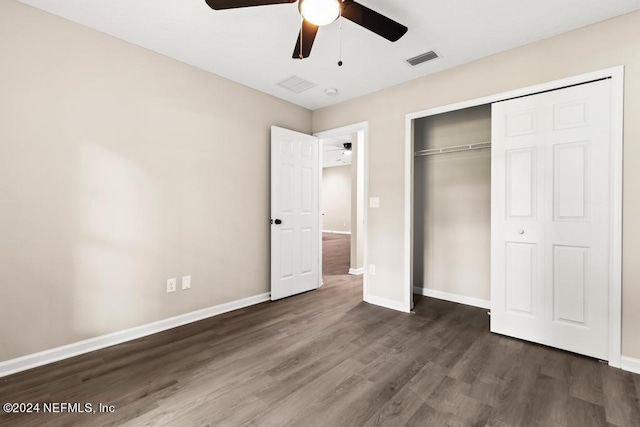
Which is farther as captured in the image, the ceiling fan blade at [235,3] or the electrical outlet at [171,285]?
the electrical outlet at [171,285]

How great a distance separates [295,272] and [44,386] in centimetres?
260

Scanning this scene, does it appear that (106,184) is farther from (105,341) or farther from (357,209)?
(357,209)

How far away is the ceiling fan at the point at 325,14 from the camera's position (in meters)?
1.62

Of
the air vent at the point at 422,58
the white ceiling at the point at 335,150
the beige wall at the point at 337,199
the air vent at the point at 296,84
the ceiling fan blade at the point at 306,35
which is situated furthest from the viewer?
the beige wall at the point at 337,199

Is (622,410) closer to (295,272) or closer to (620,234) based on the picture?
(620,234)

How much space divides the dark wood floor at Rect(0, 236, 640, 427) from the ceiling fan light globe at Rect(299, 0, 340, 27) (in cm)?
231

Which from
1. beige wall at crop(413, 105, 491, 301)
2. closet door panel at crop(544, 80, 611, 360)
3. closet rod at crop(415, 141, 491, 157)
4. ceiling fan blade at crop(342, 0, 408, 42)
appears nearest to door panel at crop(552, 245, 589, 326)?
closet door panel at crop(544, 80, 611, 360)

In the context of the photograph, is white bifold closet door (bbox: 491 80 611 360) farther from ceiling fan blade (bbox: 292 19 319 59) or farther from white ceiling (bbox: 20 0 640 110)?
ceiling fan blade (bbox: 292 19 319 59)

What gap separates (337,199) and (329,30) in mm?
10477

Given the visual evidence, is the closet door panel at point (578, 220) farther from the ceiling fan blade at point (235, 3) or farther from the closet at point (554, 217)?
the ceiling fan blade at point (235, 3)

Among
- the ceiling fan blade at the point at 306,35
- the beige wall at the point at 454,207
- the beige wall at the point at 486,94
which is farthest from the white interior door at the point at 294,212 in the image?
the ceiling fan blade at the point at 306,35

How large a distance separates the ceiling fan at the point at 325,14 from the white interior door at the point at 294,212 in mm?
1827

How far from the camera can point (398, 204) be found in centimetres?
349

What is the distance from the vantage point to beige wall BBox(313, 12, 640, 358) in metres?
2.20
